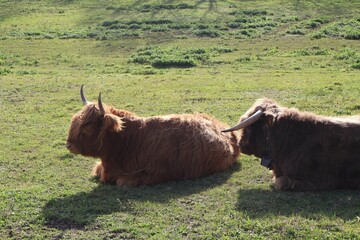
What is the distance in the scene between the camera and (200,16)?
3450 centimetres

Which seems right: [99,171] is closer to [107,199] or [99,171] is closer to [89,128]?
[89,128]

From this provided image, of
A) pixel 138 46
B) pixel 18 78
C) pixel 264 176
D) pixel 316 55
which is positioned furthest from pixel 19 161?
pixel 138 46

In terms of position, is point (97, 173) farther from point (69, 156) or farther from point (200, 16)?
point (200, 16)

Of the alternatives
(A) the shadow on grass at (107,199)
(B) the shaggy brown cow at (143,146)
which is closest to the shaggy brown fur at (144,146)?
(B) the shaggy brown cow at (143,146)

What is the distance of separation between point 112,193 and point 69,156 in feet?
7.61

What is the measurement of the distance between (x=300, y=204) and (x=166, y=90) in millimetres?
9459

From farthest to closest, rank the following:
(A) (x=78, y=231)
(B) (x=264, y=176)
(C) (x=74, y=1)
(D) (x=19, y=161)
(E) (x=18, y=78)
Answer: (C) (x=74, y=1) → (E) (x=18, y=78) → (D) (x=19, y=161) → (B) (x=264, y=176) → (A) (x=78, y=231)

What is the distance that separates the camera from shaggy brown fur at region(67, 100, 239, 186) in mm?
8766

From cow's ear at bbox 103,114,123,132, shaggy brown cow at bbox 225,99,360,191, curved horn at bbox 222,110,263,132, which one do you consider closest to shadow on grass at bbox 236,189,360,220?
shaggy brown cow at bbox 225,99,360,191

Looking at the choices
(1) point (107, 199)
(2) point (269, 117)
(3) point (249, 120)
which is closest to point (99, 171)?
(1) point (107, 199)

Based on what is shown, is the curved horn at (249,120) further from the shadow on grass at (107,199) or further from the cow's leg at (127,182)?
the cow's leg at (127,182)

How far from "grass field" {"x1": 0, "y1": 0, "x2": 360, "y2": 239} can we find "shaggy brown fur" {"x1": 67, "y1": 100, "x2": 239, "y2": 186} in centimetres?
26

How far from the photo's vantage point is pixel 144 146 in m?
9.12

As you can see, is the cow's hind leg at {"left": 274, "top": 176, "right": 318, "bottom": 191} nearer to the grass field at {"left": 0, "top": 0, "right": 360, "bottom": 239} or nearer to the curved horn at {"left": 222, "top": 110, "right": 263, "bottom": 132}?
the grass field at {"left": 0, "top": 0, "right": 360, "bottom": 239}
